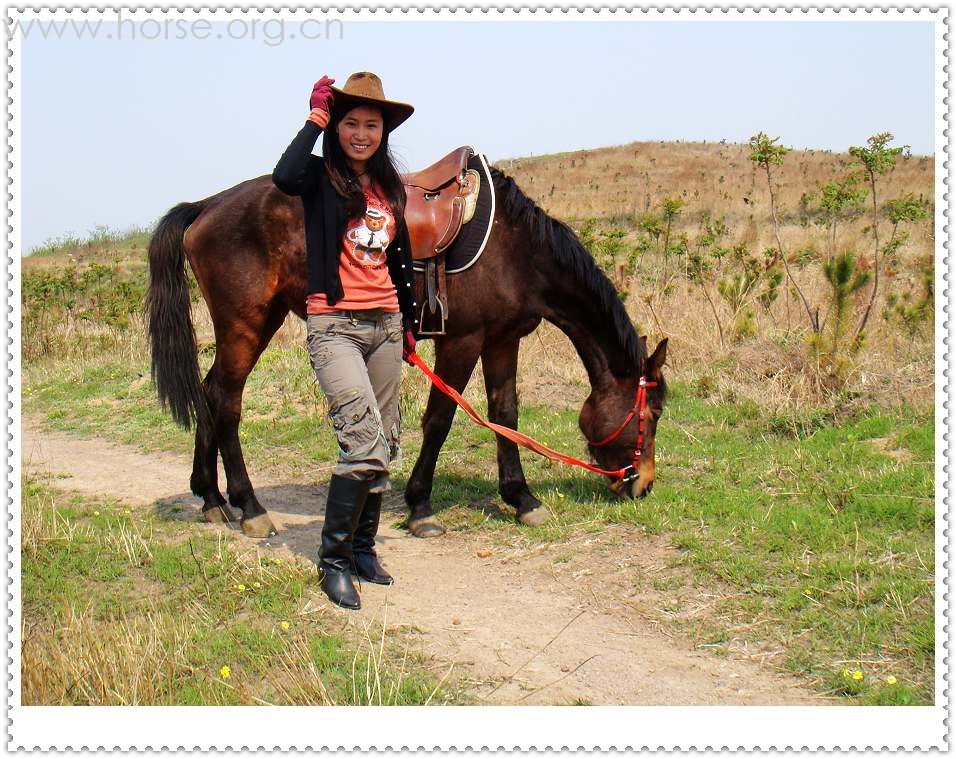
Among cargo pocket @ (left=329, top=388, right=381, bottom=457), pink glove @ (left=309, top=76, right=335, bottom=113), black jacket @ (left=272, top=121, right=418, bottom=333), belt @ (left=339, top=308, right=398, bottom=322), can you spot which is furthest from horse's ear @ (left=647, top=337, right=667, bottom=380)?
pink glove @ (left=309, top=76, right=335, bottom=113)

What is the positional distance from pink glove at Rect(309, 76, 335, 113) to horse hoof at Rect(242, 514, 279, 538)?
2702mm

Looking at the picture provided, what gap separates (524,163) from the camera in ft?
163

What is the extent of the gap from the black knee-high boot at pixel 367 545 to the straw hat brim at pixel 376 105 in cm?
198

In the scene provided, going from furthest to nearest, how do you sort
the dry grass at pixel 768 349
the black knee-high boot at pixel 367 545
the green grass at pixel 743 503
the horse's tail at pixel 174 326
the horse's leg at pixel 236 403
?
the dry grass at pixel 768 349 < the horse's tail at pixel 174 326 < the horse's leg at pixel 236 403 < the black knee-high boot at pixel 367 545 < the green grass at pixel 743 503

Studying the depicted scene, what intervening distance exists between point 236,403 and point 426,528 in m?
1.46

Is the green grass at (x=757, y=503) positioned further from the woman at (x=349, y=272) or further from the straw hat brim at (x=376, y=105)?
the straw hat brim at (x=376, y=105)

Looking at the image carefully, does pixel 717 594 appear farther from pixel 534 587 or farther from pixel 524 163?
pixel 524 163

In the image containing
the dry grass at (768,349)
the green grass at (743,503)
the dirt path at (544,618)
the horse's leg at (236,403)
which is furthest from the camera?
the dry grass at (768,349)

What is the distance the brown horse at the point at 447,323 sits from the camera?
527cm

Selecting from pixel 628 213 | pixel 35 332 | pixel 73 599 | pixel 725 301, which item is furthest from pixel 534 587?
pixel 628 213

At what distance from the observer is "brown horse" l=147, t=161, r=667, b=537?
5273 millimetres

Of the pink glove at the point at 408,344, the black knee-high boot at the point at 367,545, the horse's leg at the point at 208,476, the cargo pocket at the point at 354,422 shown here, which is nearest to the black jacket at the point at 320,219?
the cargo pocket at the point at 354,422

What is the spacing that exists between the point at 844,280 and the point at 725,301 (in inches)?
111

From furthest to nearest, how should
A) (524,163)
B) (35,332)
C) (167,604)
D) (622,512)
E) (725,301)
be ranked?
(524,163)
(35,332)
(725,301)
(622,512)
(167,604)
